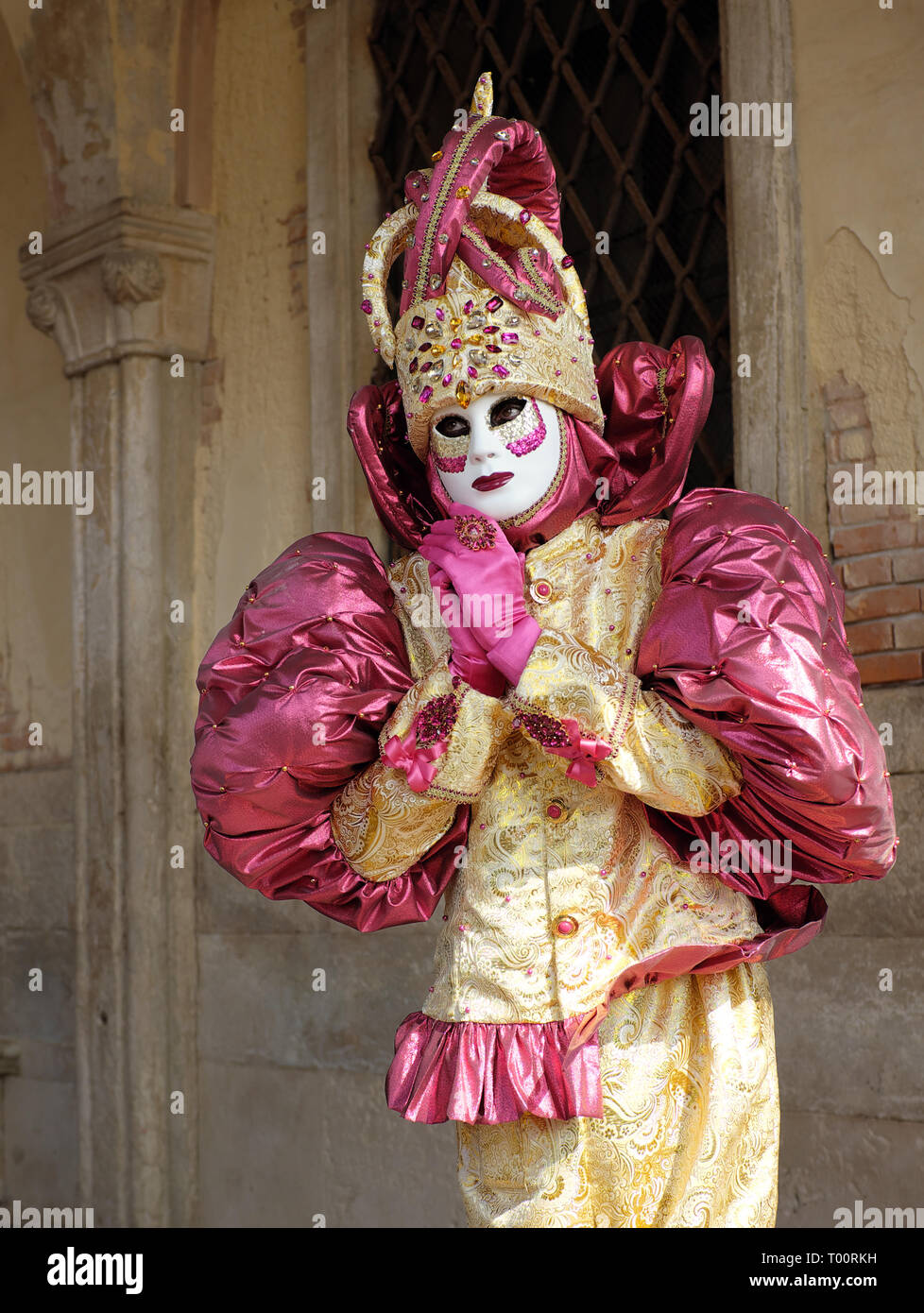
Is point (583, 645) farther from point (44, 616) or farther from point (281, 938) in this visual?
point (44, 616)

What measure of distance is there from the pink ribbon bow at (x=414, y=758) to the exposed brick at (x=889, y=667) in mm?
1245

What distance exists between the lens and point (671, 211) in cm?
370

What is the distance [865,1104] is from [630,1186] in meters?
1.05

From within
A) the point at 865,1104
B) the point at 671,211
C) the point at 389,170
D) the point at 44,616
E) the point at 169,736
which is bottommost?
the point at 865,1104

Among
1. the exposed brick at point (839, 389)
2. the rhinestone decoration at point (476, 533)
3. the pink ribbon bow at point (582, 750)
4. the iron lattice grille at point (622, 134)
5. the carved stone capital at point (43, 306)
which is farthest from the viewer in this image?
the carved stone capital at point (43, 306)

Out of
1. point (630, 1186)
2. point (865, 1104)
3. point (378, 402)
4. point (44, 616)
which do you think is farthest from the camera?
point (44, 616)

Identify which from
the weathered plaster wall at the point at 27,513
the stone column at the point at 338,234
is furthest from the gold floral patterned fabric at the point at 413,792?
the weathered plaster wall at the point at 27,513

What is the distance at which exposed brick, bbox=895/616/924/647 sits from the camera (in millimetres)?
3000

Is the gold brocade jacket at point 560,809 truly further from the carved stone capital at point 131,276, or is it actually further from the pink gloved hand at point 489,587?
the carved stone capital at point 131,276

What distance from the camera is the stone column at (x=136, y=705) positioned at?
14.5 ft

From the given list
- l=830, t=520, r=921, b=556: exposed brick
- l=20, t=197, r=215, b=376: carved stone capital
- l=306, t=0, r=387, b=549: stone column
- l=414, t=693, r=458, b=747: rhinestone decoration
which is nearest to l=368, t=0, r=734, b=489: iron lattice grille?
l=306, t=0, r=387, b=549: stone column

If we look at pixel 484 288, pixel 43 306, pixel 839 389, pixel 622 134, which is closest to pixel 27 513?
pixel 43 306

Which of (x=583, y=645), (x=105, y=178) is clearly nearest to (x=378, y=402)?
(x=583, y=645)

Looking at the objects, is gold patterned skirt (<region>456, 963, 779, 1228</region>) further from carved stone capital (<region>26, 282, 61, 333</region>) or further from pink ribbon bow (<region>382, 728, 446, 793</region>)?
carved stone capital (<region>26, 282, 61, 333</region>)
